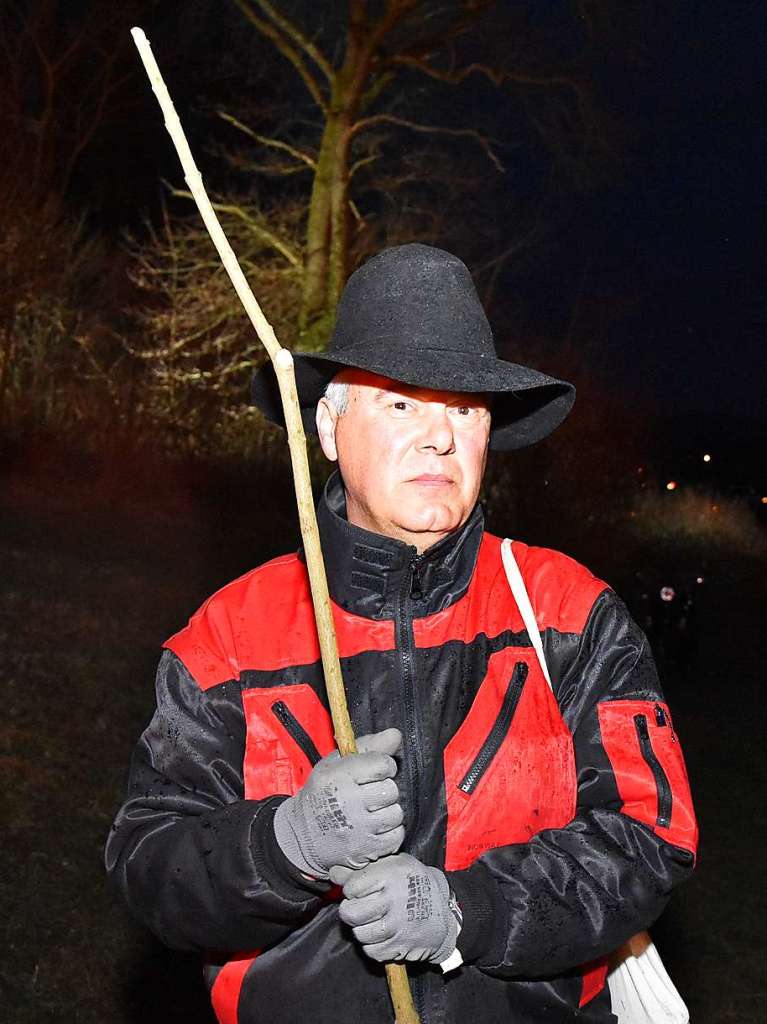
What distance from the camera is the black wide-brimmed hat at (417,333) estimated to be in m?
2.08

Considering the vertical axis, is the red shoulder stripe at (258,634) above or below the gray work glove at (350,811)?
above

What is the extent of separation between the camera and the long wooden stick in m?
1.60

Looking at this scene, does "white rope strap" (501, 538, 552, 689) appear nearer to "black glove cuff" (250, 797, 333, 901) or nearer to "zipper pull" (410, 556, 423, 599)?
"zipper pull" (410, 556, 423, 599)

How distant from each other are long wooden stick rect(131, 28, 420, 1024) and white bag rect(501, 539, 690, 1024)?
49cm

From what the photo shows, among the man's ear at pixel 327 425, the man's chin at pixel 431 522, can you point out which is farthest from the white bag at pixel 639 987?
the man's ear at pixel 327 425

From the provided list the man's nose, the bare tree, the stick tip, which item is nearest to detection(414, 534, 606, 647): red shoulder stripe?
the man's nose

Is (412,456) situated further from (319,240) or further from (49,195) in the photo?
(49,195)

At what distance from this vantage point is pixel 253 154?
19.1 metres

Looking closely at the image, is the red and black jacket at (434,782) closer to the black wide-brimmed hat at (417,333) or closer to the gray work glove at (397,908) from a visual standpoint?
the gray work glove at (397,908)

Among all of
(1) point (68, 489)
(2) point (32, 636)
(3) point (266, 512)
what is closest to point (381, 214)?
(3) point (266, 512)

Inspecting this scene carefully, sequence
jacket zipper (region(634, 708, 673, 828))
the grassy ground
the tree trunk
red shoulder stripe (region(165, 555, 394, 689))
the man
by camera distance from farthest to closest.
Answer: the tree trunk, the grassy ground, red shoulder stripe (region(165, 555, 394, 689)), jacket zipper (region(634, 708, 673, 828)), the man

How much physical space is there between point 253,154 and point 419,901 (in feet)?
60.5

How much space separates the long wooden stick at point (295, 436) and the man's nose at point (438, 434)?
44cm

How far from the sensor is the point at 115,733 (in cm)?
678
